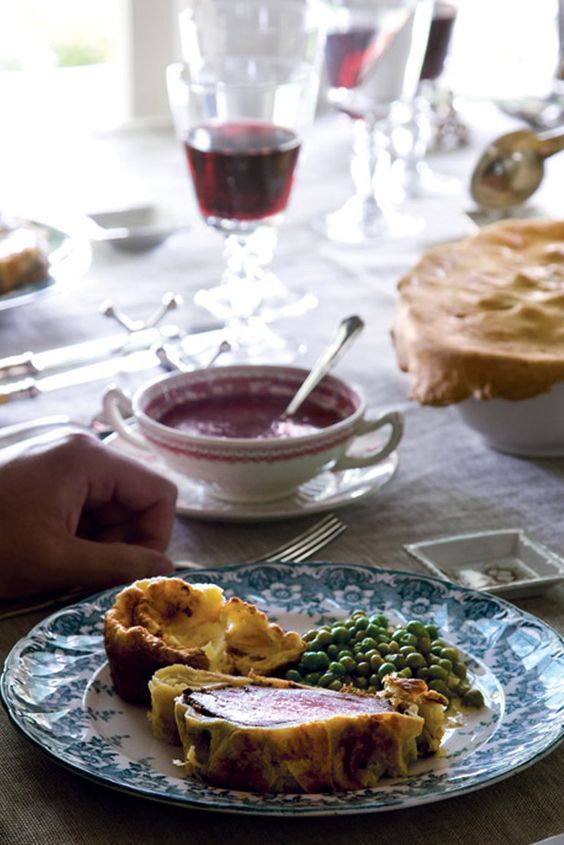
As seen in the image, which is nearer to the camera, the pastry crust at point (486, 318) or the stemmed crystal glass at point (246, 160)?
the pastry crust at point (486, 318)

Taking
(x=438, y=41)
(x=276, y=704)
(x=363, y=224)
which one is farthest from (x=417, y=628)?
A: (x=438, y=41)

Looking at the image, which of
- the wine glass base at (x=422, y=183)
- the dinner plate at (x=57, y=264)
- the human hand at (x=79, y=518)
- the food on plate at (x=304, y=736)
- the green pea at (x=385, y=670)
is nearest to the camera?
the food on plate at (x=304, y=736)

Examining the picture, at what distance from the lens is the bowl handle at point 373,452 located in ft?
3.67

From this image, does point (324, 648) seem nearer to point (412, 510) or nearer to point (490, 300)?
point (412, 510)

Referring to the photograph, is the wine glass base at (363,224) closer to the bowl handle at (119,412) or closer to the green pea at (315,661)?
the bowl handle at (119,412)

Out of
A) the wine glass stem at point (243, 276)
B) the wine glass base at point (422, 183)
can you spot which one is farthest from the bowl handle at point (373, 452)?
the wine glass base at point (422, 183)

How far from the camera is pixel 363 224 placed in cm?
193

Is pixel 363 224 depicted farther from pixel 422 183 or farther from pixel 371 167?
pixel 422 183

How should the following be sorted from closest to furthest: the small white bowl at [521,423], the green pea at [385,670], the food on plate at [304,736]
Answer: the food on plate at [304,736], the green pea at [385,670], the small white bowl at [521,423]

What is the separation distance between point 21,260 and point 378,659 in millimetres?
847

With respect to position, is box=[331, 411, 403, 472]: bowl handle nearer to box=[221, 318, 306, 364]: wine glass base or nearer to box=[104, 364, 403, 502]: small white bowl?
box=[104, 364, 403, 502]: small white bowl

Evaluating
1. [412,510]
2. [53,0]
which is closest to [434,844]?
[412,510]

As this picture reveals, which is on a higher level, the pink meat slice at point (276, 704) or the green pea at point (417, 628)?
the pink meat slice at point (276, 704)

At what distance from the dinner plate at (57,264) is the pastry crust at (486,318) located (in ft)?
1.35
